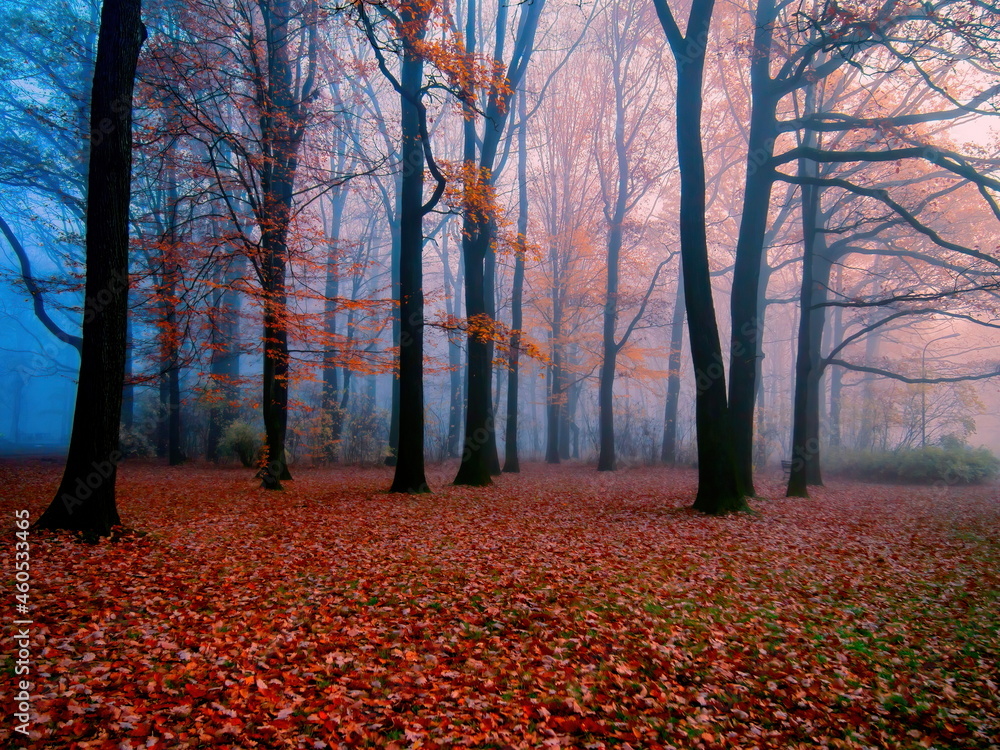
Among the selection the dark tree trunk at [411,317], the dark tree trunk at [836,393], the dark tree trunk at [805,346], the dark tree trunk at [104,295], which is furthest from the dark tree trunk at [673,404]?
the dark tree trunk at [104,295]

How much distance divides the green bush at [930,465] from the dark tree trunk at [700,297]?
37.7 feet

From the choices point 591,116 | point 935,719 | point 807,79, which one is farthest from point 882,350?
point 935,719

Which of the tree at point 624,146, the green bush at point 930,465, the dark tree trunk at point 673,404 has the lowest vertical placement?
the green bush at point 930,465

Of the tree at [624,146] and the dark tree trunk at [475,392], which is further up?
the tree at [624,146]

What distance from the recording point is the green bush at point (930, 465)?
1570cm

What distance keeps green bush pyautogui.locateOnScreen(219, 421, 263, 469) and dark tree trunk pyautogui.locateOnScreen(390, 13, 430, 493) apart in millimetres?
7255

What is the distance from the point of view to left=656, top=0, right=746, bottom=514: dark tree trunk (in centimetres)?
854

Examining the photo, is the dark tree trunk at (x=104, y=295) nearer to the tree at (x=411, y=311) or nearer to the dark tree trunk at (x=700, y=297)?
the tree at (x=411, y=311)

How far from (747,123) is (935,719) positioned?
18.8 m

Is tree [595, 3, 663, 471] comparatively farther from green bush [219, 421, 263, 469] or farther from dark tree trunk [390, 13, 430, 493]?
green bush [219, 421, 263, 469]

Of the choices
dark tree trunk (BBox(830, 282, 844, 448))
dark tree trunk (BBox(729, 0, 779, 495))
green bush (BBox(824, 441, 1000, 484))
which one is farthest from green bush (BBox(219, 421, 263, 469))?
dark tree trunk (BBox(830, 282, 844, 448))

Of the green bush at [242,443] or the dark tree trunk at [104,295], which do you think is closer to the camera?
the dark tree trunk at [104,295]

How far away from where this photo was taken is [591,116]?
62.1 ft

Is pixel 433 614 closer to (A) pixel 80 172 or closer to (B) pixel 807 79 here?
(B) pixel 807 79
